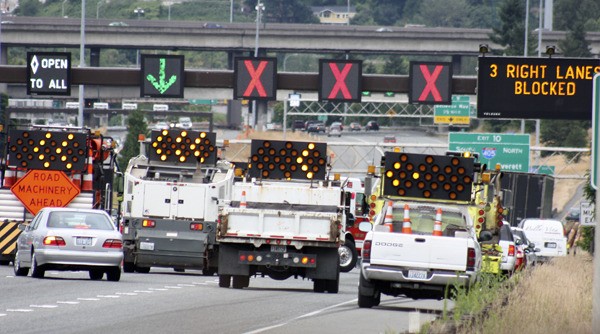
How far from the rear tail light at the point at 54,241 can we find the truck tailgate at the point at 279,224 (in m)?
3.04

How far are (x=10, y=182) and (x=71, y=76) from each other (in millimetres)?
3150

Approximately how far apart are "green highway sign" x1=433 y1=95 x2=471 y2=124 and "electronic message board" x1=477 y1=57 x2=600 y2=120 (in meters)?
49.2

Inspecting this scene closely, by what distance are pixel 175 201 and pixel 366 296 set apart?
411 inches

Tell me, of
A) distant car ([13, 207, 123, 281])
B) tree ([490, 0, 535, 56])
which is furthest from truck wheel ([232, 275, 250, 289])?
tree ([490, 0, 535, 56])

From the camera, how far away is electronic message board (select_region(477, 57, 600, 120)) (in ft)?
99.6

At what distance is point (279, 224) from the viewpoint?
28.4 m

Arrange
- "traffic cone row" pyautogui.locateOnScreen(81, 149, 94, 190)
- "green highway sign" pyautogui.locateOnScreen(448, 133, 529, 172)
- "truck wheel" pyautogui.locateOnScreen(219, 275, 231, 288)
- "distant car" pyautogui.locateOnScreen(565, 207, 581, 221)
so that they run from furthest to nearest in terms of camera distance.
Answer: "distant car" pyautogui.locateOnScreen(565, 207, 581, 221) → "green highway sign" pyautogui.locateOnScreen(448, 133, 529, 172) → "traffic cone row" pyautogui.locateOnScreen(81, 149, 94, 190) → "truck wheel" pyautogui.locateOnScreen(219, 275, 231, 288)

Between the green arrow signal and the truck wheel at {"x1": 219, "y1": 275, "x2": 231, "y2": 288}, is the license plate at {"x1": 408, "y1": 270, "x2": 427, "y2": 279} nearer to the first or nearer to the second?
the truck wheel at {"x1": 219, "y1": 275, "x2": 231, "y2": 288}

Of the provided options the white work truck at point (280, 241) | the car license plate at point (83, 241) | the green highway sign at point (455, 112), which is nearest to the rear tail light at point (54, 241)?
the car license plate at point (83, 241)

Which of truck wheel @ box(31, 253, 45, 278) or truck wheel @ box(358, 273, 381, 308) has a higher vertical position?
truck wheel @ box(358, 273, 381, 308)

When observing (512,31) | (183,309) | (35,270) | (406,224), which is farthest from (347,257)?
(512,31)

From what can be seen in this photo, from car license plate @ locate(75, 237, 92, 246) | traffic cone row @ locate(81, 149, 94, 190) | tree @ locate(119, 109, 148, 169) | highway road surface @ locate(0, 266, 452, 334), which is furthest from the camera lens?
tree @ locate(119, 109, 148, 169)

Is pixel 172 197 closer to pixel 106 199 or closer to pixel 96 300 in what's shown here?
pixel 106 199

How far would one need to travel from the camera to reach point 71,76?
3553 centimetres
